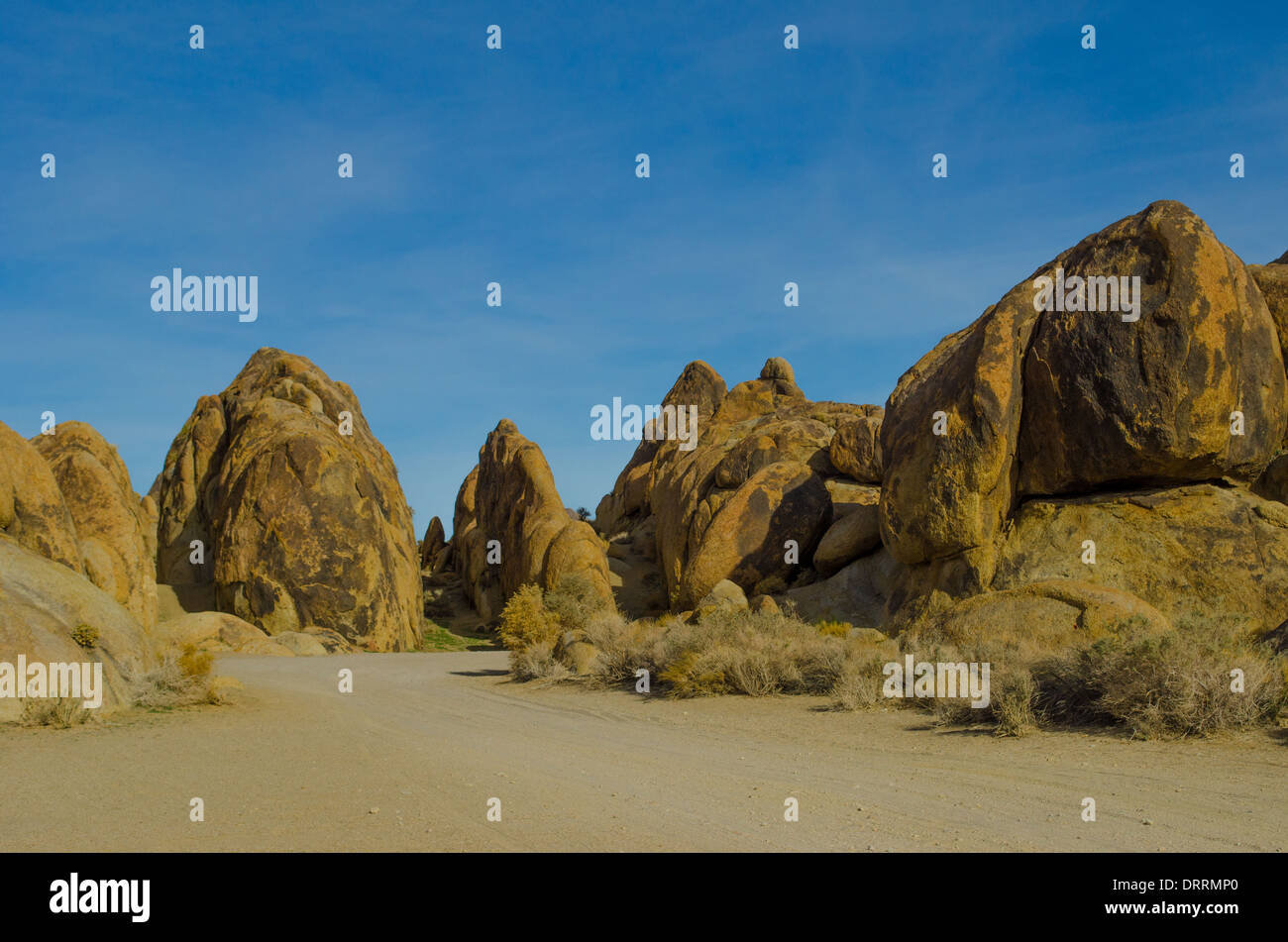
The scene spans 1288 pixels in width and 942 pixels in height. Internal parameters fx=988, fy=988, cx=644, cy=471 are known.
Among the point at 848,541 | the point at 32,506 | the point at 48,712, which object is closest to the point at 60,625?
the point at 48,712

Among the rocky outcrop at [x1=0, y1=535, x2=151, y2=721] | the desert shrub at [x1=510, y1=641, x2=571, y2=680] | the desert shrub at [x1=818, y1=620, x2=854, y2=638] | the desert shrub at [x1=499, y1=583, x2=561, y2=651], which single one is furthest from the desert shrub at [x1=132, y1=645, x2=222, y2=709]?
the desert shrub at [x1=818, y1=620, x2=854, y2=638]

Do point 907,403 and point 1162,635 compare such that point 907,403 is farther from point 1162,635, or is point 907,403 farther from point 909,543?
point 1162,635

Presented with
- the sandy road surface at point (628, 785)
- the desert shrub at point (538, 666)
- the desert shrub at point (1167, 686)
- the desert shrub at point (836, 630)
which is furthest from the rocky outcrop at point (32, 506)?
the desert shrub at point (1167, 686)

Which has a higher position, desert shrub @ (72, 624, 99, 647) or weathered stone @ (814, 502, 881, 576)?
weathered stone @ (814, 502, 881, 576)

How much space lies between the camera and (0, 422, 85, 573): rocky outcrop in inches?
578

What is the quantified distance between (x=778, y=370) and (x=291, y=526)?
32.0 m

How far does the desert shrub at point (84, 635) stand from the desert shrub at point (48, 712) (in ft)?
4.10

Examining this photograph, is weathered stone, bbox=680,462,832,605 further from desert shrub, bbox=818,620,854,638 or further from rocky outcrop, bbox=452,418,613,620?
desert shrub, bbox=818,620,854,638

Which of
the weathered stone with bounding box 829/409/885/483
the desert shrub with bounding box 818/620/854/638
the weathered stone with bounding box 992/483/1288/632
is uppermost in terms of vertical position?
the weathered stone with bounding box 829/409/885/483

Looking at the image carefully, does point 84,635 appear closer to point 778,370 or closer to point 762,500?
point 762,500

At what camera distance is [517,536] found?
3872 centimetres

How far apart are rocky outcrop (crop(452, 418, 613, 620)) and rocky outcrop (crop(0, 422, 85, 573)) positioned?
58.7 feet

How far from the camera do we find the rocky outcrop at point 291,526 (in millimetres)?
31438

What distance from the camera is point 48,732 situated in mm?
10414
